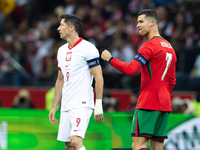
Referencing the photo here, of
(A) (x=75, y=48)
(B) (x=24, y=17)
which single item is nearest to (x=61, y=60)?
(A) (x=75, y=48)

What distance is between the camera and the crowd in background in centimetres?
1181

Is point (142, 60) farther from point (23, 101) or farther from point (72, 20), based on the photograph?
point (23, 101)

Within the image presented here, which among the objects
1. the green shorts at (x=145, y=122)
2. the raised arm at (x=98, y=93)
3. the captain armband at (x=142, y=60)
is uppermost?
the captain armband at (x=142, y=60)

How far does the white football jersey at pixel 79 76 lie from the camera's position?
524cm

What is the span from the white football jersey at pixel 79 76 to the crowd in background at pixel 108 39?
5.81 metres

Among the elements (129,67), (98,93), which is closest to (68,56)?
(98,93)

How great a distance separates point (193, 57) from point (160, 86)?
6963mm

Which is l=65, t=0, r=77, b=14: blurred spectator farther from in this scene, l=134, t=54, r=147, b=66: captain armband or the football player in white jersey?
l=134, t=54, r=147, b=66: captain armband

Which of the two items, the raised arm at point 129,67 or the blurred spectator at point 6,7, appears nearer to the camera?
the raised arm at point 129,67

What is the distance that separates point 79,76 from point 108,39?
24.8 ft

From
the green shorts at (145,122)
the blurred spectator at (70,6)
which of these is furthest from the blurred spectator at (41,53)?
the green shorts at (145,122)

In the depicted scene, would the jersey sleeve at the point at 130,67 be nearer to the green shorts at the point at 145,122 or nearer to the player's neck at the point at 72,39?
the green shorts at the point at 145,122

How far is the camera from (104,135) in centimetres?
693

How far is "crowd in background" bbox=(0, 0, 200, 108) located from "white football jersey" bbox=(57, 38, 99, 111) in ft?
19.1
